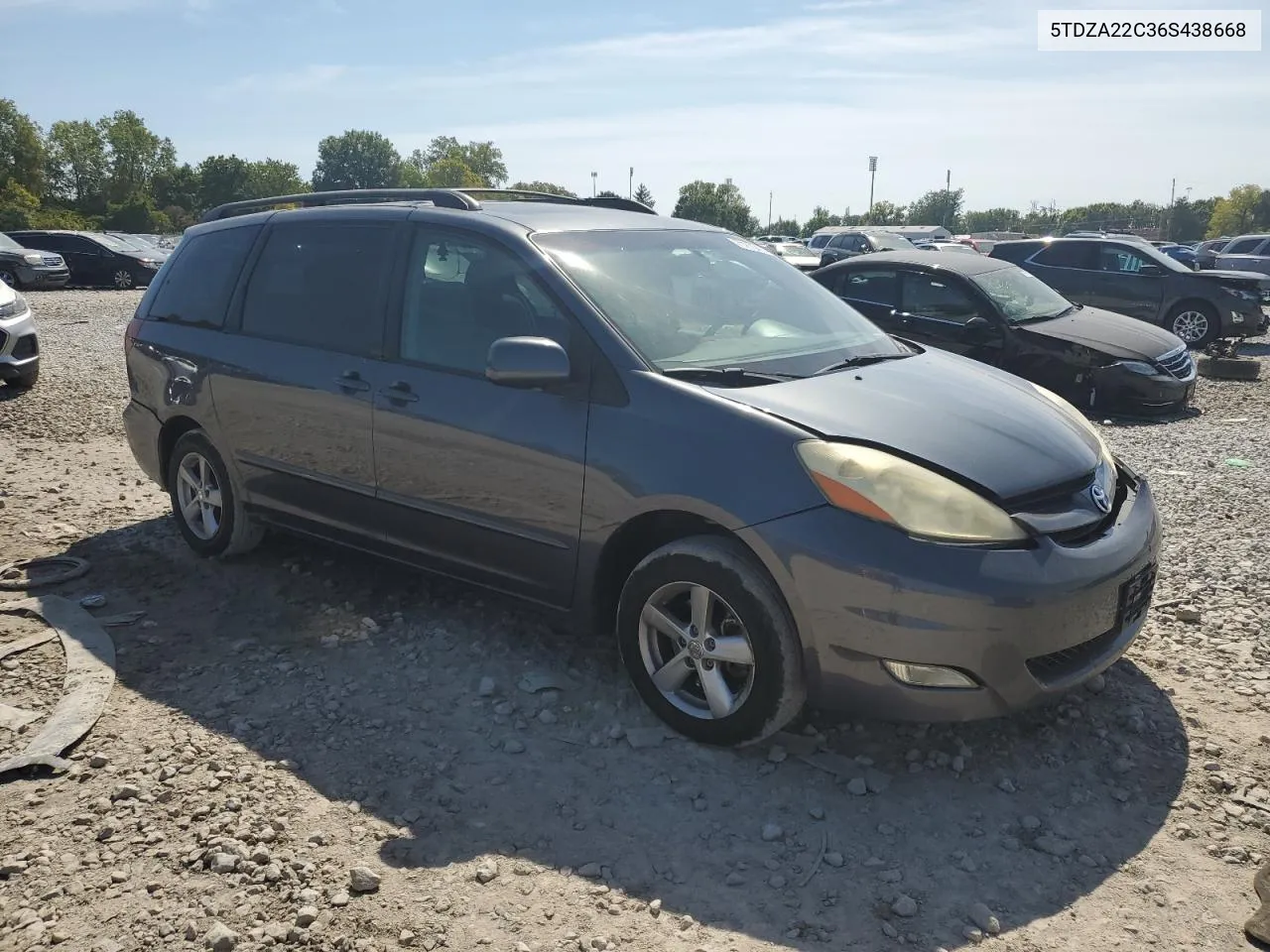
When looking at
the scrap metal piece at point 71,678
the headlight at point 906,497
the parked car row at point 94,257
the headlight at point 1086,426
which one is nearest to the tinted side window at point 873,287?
the headlight at point 1086,426

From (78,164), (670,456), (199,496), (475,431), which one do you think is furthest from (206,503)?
(78,164)

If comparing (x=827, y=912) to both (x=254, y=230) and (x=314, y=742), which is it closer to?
(x=314, y=742)

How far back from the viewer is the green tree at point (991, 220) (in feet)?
266

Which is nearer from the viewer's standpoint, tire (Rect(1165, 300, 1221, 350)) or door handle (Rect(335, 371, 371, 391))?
door handle (Rect(335, 371, 371, 391))

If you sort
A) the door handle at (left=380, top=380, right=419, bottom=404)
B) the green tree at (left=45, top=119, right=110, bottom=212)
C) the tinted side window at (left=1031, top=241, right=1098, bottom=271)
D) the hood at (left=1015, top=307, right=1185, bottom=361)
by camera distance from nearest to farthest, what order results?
1. the door handle at (left=380, top=380, right=419, bottom=404)
2. the hood at (left=1015, top=307, right=1185, bottom=361)
3. the tinted side window at (left=1031, top=241, right=1098, bottom=271)
4. the green tree at (left=45, top=119, right=110, bottom=212)

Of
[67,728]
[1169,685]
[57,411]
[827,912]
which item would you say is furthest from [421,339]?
[57,411]

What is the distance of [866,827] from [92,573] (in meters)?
4.22

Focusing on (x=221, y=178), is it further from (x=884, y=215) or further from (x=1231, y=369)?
(x=1231, y=369)

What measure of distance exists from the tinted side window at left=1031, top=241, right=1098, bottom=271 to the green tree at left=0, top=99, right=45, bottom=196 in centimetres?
7987

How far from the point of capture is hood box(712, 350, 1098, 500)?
3.31 m

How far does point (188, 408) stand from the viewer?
5289 mm

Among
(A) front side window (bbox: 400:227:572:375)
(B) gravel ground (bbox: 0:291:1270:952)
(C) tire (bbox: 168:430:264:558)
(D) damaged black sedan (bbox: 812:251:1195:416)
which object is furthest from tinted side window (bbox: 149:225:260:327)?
(D) damaged black sedan (bbox: 812:251:1195:416)

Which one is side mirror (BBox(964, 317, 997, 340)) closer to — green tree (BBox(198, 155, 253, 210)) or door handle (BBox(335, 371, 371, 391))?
door handle (BBox(335, 371, 371, 391))

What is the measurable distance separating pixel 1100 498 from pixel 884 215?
85.3 m
